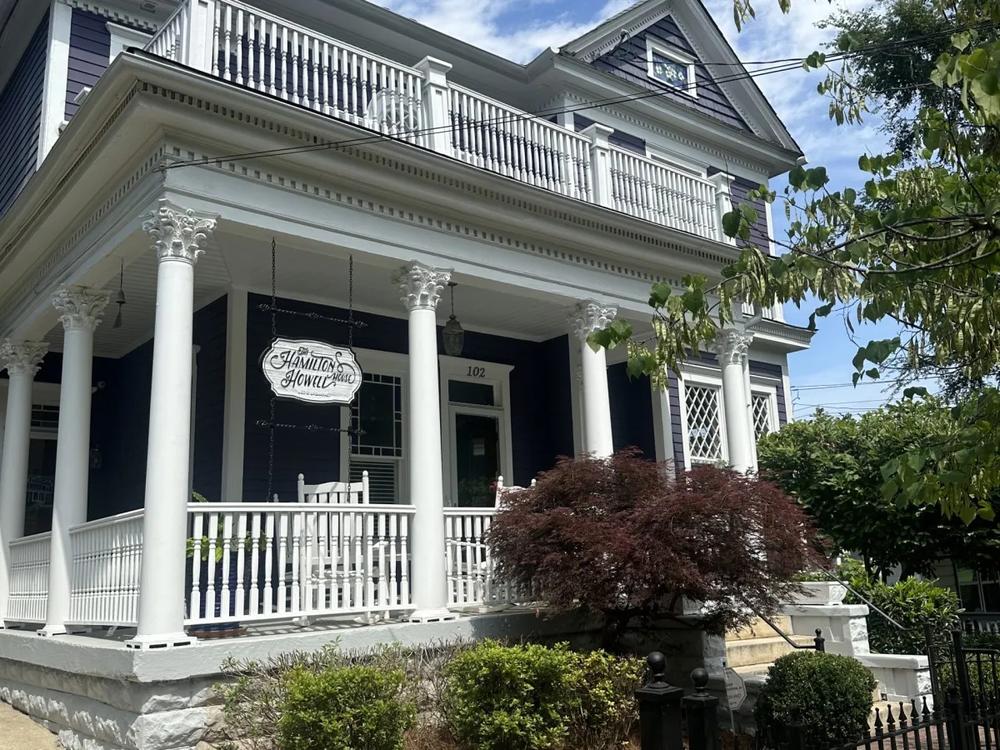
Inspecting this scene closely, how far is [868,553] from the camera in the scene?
13.9 meters

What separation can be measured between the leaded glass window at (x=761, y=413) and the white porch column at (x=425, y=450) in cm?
907

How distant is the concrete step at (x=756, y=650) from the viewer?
9.66 metres

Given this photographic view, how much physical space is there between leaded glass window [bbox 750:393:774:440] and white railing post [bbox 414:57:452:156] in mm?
9221

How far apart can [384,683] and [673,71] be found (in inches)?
540

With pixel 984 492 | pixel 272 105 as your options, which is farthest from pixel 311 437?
pixel 984 492

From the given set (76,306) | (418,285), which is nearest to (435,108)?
(418,285)

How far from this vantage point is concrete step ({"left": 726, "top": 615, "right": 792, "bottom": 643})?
10.1 meters

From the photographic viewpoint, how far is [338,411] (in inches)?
439

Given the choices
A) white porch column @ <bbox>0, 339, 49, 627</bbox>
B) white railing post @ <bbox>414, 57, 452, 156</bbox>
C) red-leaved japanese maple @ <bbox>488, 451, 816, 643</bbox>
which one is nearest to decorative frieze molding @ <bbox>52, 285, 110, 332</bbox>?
white porch column @ <bbox>0, 339, 49, 627</bbox>

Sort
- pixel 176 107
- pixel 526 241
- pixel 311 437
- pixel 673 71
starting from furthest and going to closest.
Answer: pixel 673 71
pixel 311 437
pixel 526 241
pixel 176 107

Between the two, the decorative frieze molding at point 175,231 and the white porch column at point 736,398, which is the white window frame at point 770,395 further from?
the decorative frieze molding at point 175,231

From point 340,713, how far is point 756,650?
19.2ft

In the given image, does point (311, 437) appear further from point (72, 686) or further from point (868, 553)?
point (868, 553)

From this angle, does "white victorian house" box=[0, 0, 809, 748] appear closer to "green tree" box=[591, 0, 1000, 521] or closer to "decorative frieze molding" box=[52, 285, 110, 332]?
"decorative frieze molding" box=[52, 285, 110, 332]
